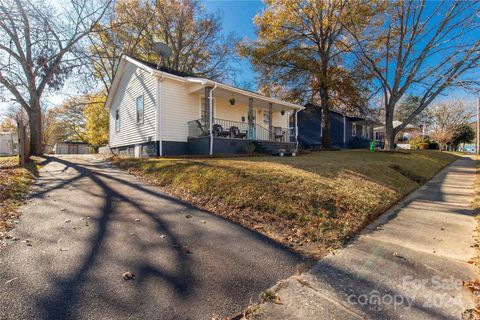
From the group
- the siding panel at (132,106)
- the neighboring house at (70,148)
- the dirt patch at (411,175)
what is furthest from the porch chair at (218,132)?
the neighboring house at (70,148)

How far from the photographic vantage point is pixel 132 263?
2.86 meters

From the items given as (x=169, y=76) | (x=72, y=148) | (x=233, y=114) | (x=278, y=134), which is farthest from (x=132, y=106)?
(x=72, y=148)

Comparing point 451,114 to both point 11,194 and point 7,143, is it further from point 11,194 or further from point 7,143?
point 7,143

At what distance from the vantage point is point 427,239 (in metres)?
3.80

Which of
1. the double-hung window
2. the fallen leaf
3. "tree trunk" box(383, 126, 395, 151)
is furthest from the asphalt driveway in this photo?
"tree trunk" box(383, 126, 395, 151)

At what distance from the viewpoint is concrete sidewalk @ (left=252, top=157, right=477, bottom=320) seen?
2230mm

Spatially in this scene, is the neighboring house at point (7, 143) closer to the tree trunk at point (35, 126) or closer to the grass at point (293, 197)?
the tree trunk at point (35, 126)

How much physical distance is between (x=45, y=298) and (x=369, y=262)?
3.45m

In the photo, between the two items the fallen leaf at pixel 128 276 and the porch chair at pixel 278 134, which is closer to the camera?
the fallen leaf at pixel 128 276

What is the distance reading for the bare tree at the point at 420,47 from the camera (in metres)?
14.9

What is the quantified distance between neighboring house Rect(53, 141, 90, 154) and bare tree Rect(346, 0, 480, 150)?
36.6 m

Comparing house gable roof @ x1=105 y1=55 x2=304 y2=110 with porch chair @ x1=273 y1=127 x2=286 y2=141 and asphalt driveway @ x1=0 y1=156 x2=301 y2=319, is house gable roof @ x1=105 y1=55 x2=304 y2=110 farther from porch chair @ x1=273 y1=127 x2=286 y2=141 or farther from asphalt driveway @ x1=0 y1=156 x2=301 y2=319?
asphalt driveway @ x1=0 y1=156 x2=301 y2=319

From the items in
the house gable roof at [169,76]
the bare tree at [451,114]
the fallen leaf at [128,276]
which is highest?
the bare tree at [451,114]

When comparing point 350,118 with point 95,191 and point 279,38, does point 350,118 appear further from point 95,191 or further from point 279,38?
point 95,191
